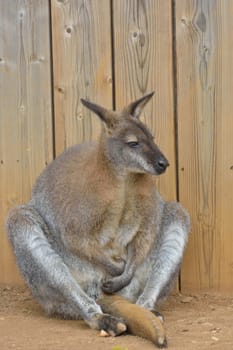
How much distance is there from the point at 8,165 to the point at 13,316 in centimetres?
119

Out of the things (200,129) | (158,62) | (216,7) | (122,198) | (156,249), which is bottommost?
(156,249)

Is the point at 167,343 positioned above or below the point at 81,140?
below

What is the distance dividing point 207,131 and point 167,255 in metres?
0.97

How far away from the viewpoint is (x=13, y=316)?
6.00 metres

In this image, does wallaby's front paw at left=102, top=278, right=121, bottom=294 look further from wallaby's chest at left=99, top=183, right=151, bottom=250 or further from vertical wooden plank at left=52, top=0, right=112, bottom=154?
vertical wooden plank at left=52, top=0, right=112, bottom=154

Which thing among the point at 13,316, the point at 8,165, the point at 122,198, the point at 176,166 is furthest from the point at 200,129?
the point at 13,316

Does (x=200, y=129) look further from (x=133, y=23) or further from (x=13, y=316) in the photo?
(x=13, y=316)

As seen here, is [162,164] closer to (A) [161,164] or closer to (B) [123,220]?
(A) [161,164]

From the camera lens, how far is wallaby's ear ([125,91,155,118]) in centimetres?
586

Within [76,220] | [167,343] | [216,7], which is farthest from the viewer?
[216,7]

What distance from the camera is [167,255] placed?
604 centimetres

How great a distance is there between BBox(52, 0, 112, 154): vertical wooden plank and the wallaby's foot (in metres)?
1.53

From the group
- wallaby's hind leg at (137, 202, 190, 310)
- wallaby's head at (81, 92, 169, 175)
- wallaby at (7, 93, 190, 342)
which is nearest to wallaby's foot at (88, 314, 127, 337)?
wallaby at (7, 93, 190, 342)

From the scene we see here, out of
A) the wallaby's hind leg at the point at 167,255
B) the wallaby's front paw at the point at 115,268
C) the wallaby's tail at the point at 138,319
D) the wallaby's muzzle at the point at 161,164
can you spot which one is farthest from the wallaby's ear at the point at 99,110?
the wallaby's tail at the point at 138,319
